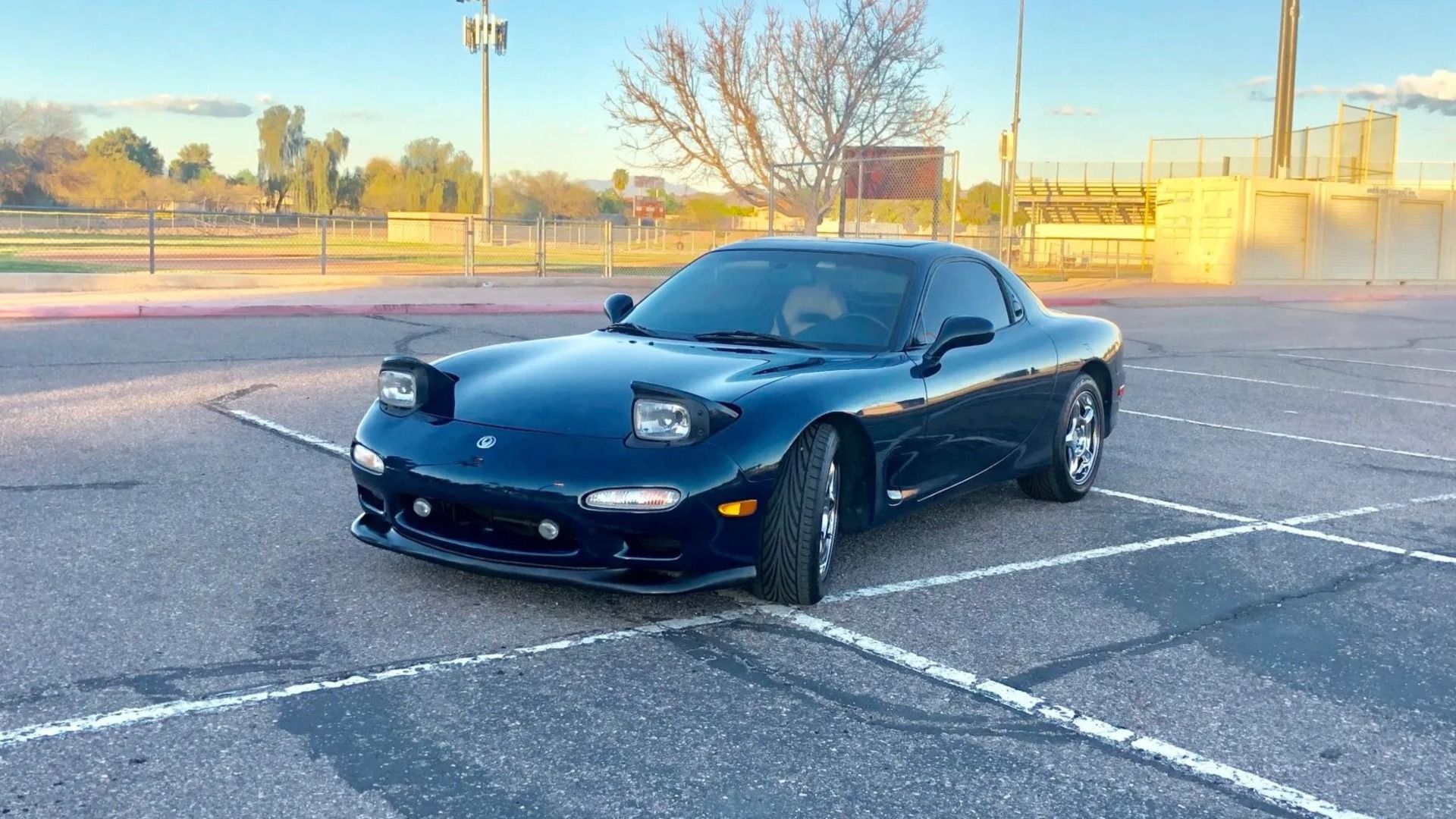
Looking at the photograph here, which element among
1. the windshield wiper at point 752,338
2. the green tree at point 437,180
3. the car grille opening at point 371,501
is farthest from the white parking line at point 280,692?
the green tree at point 437,180

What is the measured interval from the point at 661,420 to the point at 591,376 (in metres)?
0.56

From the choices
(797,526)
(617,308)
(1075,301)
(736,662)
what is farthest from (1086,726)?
(1075,301)

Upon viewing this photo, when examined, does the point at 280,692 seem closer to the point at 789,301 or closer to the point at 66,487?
the point at 789,301

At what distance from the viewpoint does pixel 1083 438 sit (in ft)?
22.5

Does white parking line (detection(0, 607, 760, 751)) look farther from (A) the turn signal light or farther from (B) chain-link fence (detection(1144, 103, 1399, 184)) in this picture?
(B) chain-link fence (detection(1144, 103, 1399, 184))

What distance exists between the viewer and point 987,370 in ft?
19.4

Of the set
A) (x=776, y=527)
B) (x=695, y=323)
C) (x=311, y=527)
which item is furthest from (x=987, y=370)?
(x=311, y=527)

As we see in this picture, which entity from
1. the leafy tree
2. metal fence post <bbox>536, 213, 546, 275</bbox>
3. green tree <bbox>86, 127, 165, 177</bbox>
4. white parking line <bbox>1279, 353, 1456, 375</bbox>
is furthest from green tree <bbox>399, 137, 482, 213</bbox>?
white parking line <bbox>1279, 353, 1456, 375</bbox>

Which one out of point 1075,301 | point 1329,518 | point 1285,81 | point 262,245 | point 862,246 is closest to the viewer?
point 862,246

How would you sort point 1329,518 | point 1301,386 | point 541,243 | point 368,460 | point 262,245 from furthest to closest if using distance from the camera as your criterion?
point 262,245, point 541,243, point 1301,386, point 1329,518, point 368,460

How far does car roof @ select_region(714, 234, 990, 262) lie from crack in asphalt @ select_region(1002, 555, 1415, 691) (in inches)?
78.5

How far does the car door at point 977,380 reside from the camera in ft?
18.1

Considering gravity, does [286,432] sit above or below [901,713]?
above

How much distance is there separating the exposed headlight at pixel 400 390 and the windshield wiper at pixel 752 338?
1.26 meters
